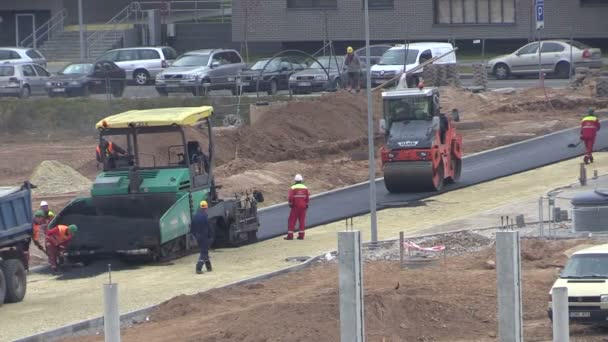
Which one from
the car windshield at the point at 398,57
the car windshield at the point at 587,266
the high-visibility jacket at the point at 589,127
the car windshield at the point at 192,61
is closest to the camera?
the car windshield at the point at 587,266

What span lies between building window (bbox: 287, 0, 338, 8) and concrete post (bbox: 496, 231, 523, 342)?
51465mm

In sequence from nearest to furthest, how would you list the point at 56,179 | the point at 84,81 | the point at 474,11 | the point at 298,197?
the point at 298,197 < the point at 56,179 < the point at 84,81 < the point at 474,11

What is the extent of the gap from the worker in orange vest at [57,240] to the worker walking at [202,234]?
229 cm

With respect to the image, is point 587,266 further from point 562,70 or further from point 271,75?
point 562,70

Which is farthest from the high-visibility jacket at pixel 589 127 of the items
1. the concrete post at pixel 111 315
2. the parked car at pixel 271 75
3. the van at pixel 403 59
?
the concrete post at pixel 111 315

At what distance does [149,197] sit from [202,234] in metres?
1.96

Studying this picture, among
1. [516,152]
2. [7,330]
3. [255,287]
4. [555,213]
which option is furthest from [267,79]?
[7,330]

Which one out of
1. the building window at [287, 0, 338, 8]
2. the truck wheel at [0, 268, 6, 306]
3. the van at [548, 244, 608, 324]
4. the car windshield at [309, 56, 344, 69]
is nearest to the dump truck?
the truck wheel at [0, 268, 6, 306]

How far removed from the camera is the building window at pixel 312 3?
6444 cm

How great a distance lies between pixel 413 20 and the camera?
208 feet

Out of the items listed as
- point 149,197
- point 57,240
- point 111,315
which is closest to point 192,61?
point 149,197

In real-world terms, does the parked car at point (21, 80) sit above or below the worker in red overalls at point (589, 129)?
above

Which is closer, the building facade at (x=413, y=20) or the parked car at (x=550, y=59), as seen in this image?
the parked car at (x=550, y=59)

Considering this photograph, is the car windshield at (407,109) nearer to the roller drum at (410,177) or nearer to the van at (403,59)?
the roller drum at (410,177)
